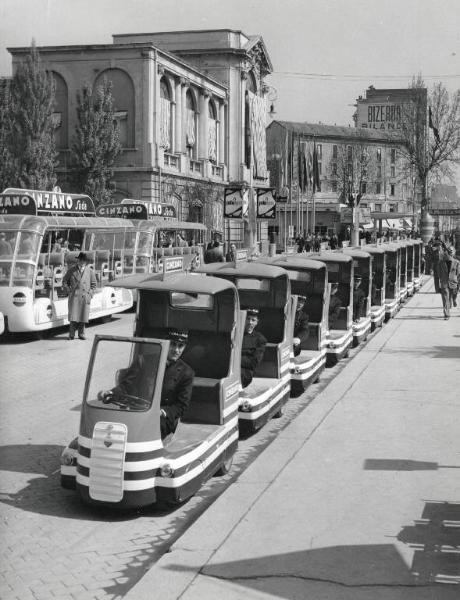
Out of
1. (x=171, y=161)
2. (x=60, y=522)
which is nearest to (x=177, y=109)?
(x=171, y=161)

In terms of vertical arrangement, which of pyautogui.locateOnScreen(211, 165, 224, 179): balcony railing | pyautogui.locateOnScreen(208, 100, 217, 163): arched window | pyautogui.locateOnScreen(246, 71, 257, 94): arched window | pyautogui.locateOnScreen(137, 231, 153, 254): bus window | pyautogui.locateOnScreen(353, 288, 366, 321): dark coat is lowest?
pyautogui.locateOnScreen(353, 288, 366, 321): dark coat

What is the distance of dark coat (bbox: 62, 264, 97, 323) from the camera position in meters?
18.8

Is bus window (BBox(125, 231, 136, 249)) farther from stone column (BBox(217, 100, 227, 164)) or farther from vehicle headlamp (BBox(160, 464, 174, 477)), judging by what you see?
stone column (BBox(217, 100, 227, 164))

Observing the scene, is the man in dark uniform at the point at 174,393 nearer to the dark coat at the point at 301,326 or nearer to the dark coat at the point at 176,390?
the dark coat at the point at 176,390

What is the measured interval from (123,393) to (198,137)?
5317 centimetres

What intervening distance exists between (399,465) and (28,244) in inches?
472

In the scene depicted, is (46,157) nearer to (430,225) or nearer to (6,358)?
(6,358)

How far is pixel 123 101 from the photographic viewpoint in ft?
163

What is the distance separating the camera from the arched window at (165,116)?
5172 cm

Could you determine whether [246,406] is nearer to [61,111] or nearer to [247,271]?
[247,271]

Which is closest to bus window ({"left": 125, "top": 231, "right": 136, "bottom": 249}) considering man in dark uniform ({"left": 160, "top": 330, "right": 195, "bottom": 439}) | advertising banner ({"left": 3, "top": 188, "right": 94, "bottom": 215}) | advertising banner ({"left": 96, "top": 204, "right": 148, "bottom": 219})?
advertising banner ({"left": 3, "top": 188, "right": 94, "bottom": 215})

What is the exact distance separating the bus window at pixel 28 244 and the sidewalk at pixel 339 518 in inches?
344

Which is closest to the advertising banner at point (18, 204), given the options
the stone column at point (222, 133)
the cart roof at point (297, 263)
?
the cart roof at point (297, 263)

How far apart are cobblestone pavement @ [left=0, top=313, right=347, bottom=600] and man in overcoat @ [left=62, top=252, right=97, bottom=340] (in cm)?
641
